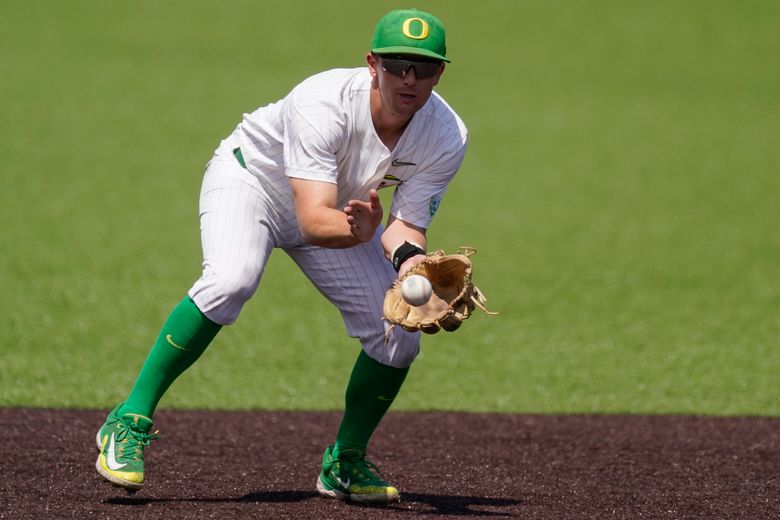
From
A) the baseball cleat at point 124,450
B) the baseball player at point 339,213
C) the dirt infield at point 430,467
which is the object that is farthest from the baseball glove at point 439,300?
the baseball cleat at point 124,450

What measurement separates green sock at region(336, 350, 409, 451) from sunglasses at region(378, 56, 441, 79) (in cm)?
127

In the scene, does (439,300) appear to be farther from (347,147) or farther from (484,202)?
(484,202)

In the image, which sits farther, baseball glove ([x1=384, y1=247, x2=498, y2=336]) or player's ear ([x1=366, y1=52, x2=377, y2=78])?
player's ear ([x1=366, y1=52, x2=377, y2=78])

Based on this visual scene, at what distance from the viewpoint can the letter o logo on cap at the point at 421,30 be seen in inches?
165

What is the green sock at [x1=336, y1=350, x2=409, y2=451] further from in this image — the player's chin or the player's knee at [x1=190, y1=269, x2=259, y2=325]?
the player's chin

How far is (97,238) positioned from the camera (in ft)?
33.9

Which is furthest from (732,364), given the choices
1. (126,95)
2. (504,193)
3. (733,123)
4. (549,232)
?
(126,95)

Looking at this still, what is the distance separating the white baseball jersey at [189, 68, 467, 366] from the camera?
171 inches

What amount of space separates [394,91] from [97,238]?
6.69 meters

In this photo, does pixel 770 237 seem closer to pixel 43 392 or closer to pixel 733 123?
pixel 733 123

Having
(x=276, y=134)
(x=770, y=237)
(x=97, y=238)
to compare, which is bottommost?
(x=97, y=238)

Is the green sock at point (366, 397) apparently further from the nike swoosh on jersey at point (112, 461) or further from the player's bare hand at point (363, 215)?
the nike swoosh on jersey at point (112, 461)

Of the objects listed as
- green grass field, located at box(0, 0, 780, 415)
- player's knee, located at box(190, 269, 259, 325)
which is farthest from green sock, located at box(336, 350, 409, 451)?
green grass field, located at box(0, 0, 780, 415)

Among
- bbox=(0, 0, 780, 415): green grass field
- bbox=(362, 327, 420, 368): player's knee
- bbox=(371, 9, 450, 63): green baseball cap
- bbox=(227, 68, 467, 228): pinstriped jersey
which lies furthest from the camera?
bbox=(0, 0, 780, 415): green grass field
